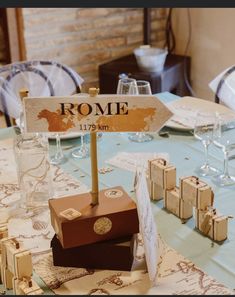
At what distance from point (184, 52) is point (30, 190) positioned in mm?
2542

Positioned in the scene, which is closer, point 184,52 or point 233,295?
point 233,295

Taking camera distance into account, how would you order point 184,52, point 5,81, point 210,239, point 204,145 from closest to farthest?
point 210,239 → point 204,145 → point 5,81 → point 184,52

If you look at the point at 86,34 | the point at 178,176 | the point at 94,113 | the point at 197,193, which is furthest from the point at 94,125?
the point at 86,34

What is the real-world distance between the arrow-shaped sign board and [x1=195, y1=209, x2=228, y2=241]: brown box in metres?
0.28

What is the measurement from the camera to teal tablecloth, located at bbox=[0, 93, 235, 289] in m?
1.27

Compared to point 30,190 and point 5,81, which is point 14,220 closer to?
point 30,190

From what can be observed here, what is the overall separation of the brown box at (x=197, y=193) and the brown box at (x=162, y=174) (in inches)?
2.7

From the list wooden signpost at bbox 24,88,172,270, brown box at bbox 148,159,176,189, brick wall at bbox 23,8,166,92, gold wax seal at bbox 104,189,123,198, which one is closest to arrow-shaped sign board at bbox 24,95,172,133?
wooden signpost at bbox 24,88,172,270

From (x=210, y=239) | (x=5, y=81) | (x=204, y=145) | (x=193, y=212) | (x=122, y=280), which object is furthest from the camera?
(x=5, y=81)

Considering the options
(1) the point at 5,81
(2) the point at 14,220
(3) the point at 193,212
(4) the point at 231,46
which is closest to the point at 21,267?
(2) the point at 14,220

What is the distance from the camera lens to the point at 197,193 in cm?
135

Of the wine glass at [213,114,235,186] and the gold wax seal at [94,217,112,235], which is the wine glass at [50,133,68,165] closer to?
the wine glass at [213,114,235,186]

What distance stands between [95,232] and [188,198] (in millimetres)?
292

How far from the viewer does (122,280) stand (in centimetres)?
120
